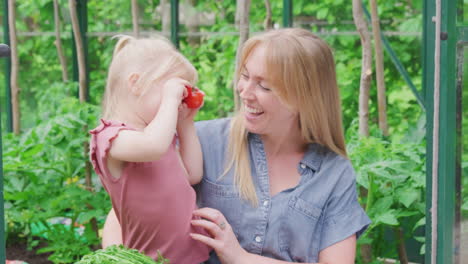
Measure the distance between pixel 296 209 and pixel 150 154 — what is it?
530 mm

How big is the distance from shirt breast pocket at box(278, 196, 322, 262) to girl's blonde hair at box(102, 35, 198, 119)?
484 mm

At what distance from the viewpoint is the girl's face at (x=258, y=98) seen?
7.20ft

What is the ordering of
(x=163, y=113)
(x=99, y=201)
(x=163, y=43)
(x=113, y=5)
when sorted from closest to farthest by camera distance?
1. (x=163, y=113)
2. (x=163, y=43)
3. (x=99, y=201)
4. (x=113, y=5)

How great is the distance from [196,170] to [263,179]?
0.67 ft

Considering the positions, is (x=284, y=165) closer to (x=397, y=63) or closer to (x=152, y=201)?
(x=152, y=201)

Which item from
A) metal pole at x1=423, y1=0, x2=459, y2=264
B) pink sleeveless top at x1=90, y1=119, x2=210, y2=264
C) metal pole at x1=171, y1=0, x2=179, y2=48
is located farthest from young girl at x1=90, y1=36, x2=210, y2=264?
metal pole at x1=171, y1=0, x2=179, y2=48

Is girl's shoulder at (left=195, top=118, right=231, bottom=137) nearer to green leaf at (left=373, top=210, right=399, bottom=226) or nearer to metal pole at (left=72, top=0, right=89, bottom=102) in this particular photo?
green leaf at (left=373, top=210, right=399, bottom=226)

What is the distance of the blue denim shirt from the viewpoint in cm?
225

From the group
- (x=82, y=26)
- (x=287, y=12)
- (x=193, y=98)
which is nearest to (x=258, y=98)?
(x=193, y=98)

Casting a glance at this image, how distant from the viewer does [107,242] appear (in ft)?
7.45

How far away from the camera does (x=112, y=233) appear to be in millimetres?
2305

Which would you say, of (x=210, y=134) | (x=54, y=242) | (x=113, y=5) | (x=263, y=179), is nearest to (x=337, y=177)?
(x=263, y=179)

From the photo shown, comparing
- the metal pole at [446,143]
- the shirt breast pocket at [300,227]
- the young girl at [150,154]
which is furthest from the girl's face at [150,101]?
the metal pole at [446,143]

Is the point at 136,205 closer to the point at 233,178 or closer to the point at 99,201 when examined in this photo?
the point at 233,178
